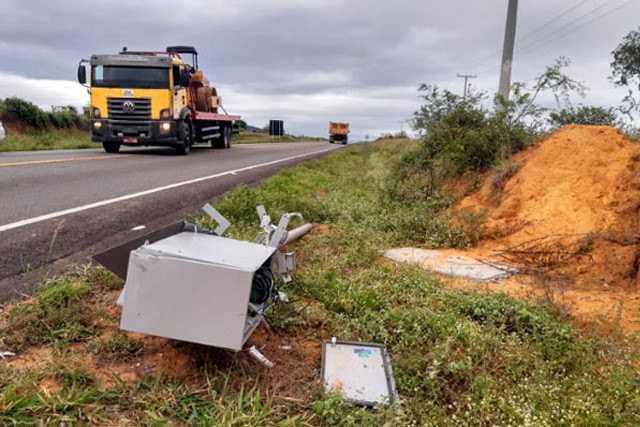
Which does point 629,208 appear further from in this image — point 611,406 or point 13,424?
point 13,424

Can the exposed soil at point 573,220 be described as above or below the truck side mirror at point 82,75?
below

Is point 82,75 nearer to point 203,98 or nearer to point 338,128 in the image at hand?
point 203,98

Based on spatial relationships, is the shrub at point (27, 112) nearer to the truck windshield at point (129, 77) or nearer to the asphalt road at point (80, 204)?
the truck windshield at point (129, 77)

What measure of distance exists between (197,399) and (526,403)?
5.19 feet

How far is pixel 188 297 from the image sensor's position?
193 centimetres

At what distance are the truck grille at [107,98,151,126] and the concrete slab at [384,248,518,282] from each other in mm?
11388

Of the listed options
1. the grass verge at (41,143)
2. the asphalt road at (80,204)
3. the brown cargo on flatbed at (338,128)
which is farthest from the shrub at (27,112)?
the brown cargo on flatbed at (338,128)

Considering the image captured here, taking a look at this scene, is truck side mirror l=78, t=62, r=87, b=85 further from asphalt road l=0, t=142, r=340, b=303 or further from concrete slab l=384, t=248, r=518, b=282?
concrete slab l=384, t=248, r=518, b=282

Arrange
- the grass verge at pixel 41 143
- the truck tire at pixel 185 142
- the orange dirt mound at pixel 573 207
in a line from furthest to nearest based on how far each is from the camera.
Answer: the grass verge at pixel 41 143, the truck tire at pixel 185 142, the orange dirt mound at pixel 573 207

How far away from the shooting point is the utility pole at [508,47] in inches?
404

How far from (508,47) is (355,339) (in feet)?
32.6

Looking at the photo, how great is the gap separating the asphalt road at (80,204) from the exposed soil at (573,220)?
152 inches

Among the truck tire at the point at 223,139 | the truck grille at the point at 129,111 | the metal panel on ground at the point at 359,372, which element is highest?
the truck grille at the point at 129,111

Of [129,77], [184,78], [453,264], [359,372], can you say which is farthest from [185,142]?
[359,372]
